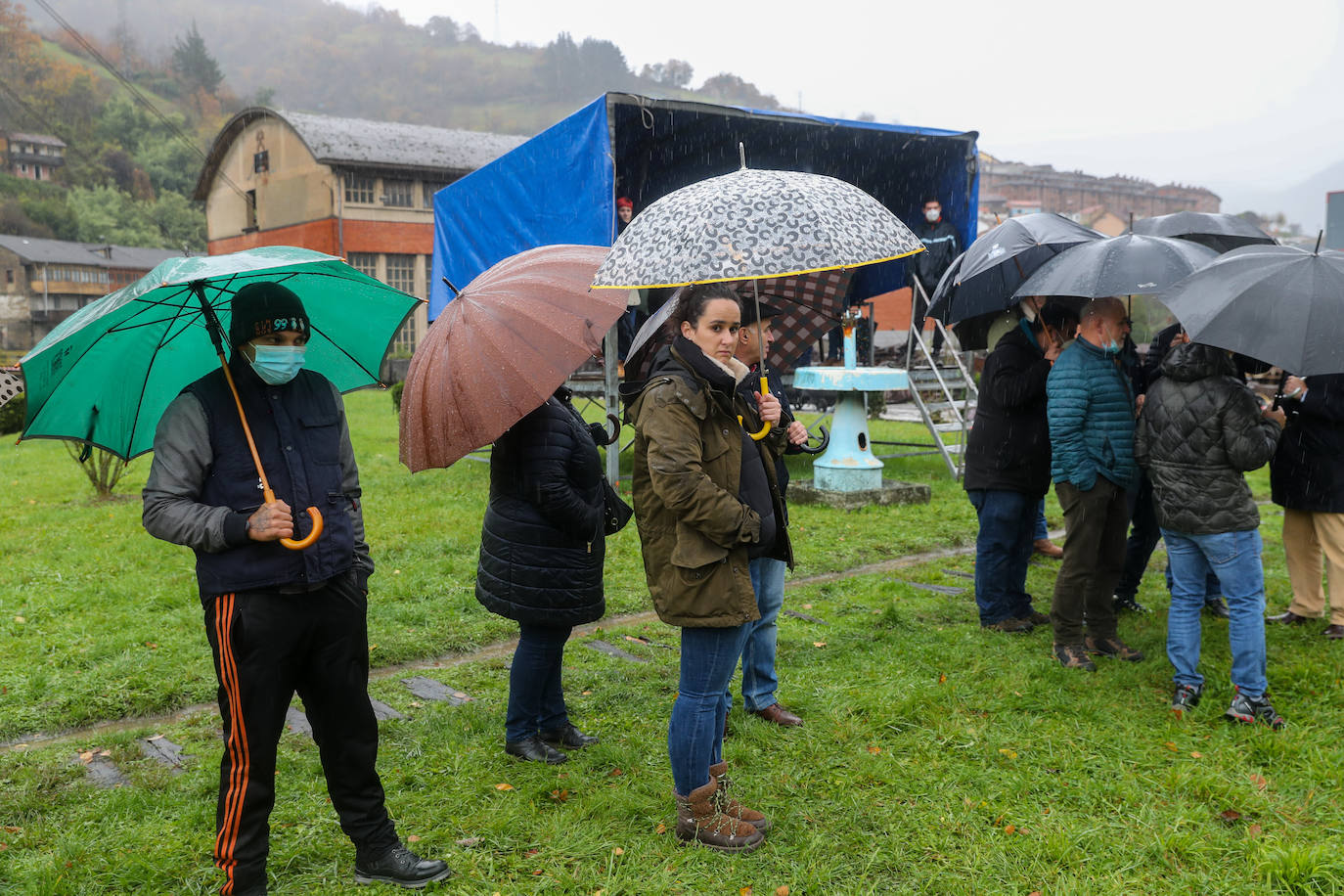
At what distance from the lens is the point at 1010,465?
5469 millimetres

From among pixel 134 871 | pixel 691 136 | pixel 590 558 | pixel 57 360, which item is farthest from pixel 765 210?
pixel 691 136

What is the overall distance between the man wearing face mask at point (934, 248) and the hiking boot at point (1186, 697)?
732 centimetres

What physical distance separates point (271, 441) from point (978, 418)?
412cm

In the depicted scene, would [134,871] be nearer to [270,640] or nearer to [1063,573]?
[270,640]

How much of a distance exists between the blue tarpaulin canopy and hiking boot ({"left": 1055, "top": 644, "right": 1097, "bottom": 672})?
484 centimetres

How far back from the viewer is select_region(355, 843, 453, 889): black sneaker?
309 cm

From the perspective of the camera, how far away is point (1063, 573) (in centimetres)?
502

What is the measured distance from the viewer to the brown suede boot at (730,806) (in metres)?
3.38

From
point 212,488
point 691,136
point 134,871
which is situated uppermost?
point 691,136

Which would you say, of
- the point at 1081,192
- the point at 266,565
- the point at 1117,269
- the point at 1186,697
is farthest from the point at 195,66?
the point at 1186,697

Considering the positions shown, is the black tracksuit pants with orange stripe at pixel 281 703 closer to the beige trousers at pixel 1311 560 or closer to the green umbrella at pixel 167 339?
the green umbrella at pixel 167 339

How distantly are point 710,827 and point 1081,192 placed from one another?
10601 centimetres

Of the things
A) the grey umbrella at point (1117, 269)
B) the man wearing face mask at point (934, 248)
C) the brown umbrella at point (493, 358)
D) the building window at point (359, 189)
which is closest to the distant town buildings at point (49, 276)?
the building window at point (359, 189)

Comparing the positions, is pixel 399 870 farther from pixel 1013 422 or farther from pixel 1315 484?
pixel 1315 484
